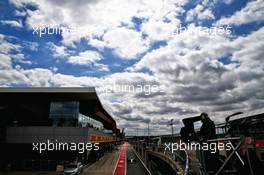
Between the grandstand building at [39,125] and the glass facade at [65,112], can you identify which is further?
the glass facade at [65,112]

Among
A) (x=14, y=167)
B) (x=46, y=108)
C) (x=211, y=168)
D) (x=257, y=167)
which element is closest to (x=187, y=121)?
(x=211, y=168)

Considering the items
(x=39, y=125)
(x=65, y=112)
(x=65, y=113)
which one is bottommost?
(x=39, y=125)

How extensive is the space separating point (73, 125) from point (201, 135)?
36.5 meters

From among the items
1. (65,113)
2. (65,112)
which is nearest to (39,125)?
(65,113)

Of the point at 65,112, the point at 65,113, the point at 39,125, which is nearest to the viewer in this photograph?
the point at 39,125

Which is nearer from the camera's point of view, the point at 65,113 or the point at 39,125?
the point at 39,125

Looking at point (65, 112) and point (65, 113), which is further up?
point (65, 112)

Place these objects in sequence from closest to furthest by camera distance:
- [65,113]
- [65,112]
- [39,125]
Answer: [39,125] → [65,113] → [65,112]

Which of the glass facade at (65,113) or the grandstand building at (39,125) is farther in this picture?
the glass facade at (65,113)

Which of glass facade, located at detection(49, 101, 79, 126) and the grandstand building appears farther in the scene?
glass facade, located at detection(49, 101, 79, 126)

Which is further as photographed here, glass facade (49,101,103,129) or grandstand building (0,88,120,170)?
glass facade (49,101,103,129)

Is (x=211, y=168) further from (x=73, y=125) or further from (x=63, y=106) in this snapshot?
(x=63, y=106)

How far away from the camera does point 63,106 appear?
4475cm

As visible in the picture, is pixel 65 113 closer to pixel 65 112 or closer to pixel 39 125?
pixel 65 112
